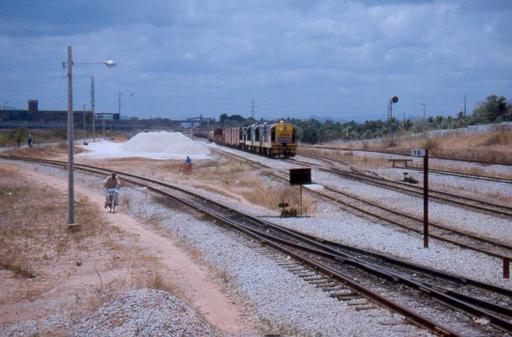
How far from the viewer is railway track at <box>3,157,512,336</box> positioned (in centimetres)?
1016

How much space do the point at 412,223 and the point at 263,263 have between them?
26.8 feet

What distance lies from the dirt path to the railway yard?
6cm

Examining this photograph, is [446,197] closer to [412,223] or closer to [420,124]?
[412,223]

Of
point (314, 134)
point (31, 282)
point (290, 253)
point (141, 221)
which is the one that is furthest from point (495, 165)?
point (314, 134)

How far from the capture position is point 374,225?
21.8m

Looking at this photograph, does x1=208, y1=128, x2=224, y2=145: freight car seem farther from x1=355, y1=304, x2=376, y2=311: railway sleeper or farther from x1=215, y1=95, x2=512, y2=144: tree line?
x1=355, y1=304, x2=376, y2=311: railway sleeper

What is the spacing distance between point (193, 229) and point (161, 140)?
63.3 meters

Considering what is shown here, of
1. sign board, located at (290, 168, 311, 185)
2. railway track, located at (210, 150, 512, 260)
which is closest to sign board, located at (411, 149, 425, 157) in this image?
railway track, located at (210, 150, 512, 260)

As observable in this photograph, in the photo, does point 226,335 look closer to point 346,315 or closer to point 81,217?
point 346,315

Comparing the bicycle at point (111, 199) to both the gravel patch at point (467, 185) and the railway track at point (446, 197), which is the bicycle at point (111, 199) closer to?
the railway track at point (446, 197)

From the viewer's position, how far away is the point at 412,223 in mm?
22156

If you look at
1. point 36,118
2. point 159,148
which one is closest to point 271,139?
point 159,148

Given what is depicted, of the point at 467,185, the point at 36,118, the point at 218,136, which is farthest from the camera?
the point at 36,118

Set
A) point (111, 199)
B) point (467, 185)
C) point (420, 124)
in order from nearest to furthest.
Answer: point (111, 199)
point (467, 185)
point (420, 124)
